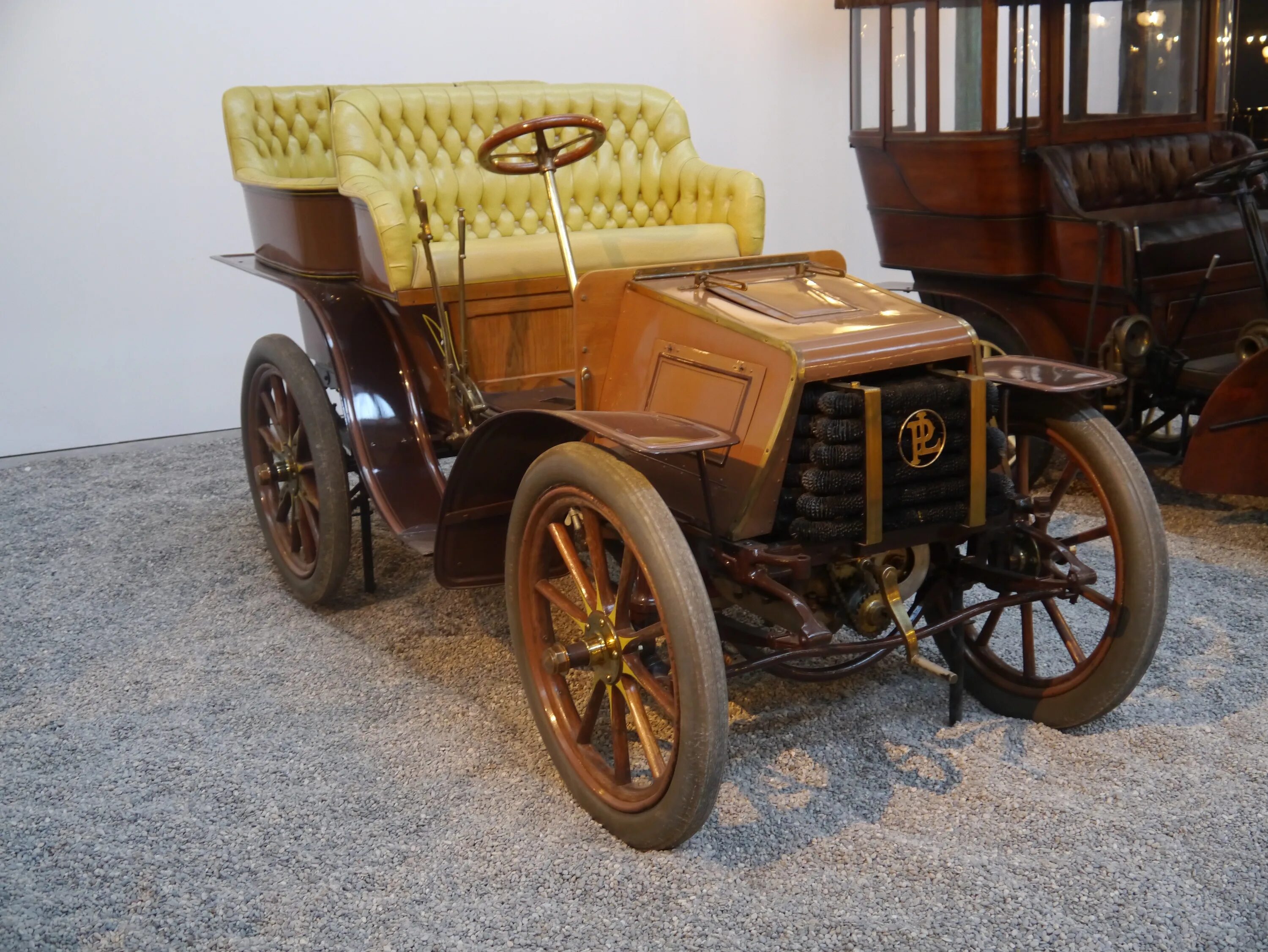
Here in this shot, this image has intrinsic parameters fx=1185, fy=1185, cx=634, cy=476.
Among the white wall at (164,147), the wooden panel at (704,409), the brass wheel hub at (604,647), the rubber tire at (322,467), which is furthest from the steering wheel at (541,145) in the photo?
the white wall at (164,147)

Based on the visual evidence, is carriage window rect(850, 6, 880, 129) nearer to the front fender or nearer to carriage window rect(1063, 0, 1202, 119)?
carriage window rect(1063, 0, 1202, 119)

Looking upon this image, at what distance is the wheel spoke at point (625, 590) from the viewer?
2.06 meters

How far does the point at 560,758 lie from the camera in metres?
2.32

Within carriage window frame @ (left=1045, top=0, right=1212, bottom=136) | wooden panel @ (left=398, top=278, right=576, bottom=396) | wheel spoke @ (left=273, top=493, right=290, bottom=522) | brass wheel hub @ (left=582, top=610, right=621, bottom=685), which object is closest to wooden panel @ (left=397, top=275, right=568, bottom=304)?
wooden panel @ (left=398, top=278, right=576, bottom=396)

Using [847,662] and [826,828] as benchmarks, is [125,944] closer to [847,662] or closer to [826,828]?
[826,828]

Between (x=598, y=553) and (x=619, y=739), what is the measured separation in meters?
0.35

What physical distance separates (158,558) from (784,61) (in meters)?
3.98

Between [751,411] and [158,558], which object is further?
[158,558]

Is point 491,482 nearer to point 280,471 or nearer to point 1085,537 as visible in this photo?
point 280,471

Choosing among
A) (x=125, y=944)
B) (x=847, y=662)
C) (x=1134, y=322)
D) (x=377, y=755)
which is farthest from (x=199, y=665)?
(x=1134, y=322)

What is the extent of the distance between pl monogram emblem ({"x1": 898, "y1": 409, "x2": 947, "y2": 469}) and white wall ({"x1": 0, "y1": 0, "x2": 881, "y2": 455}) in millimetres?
3863

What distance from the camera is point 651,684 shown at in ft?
6.75

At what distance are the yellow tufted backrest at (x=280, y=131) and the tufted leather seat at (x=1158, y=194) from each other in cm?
235

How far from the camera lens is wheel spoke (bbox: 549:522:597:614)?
2.17 m
